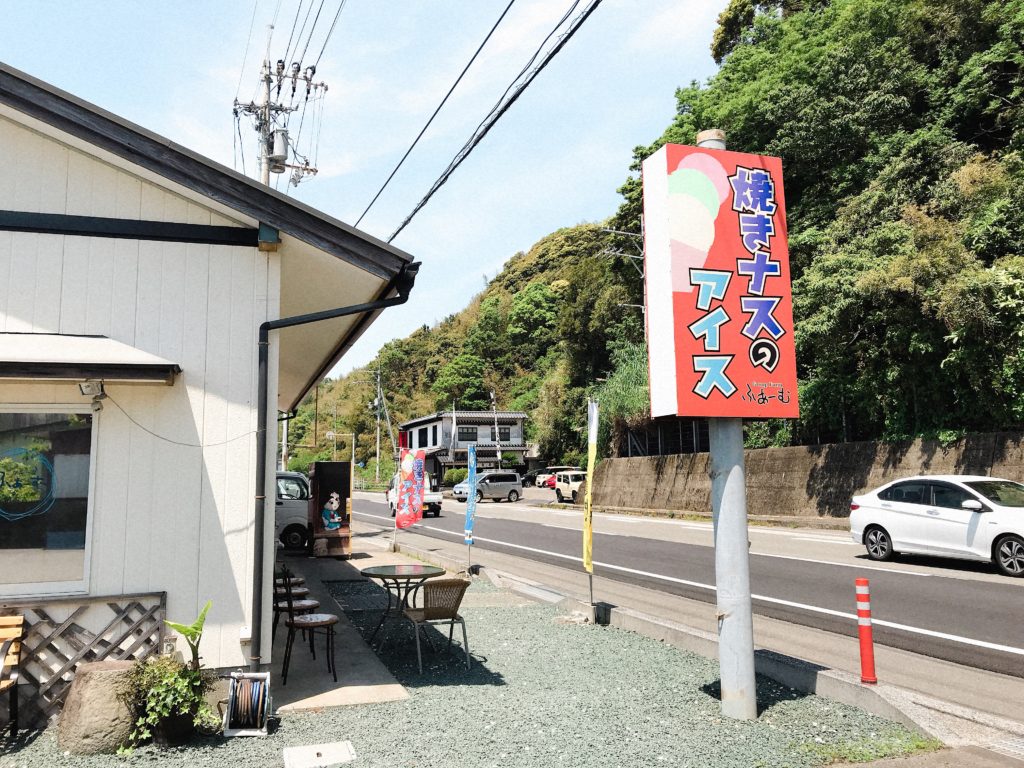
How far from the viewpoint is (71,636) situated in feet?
16.9

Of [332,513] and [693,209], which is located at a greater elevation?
[693,209]

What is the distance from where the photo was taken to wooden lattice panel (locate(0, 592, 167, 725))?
503cm

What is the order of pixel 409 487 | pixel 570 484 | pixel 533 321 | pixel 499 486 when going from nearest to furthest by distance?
1. pixel 409 487
2. pixel 570 484
3. pixel 499 486
4. pixel 533 321

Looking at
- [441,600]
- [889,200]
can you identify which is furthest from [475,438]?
[441,600]

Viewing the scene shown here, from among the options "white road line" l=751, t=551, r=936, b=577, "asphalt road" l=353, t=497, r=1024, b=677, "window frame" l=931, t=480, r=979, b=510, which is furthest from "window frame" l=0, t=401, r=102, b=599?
"window frame" l=931, t=480, r=979, b=510

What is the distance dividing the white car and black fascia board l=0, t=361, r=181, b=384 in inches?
477

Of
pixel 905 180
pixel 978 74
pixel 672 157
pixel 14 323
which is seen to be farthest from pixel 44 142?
pixel 978 74

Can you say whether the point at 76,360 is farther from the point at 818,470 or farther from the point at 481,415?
the point at 481,415

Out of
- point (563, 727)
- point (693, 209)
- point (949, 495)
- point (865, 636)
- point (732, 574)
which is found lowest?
point (563, 727)

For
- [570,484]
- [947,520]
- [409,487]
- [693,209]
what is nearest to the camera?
[693,209]

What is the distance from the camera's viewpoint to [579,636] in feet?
26.3

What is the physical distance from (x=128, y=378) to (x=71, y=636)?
192 cm

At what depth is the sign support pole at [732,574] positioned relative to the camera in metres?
5.21

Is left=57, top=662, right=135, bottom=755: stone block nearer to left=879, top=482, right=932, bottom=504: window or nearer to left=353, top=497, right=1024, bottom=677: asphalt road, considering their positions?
left=353, top=497, right=1024, bottom=677: asphalt road
